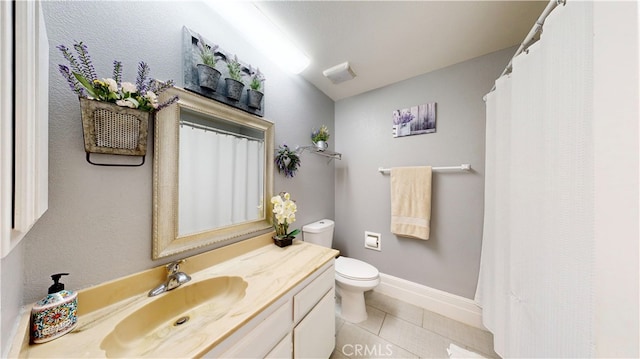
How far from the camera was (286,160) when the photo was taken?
149 cm

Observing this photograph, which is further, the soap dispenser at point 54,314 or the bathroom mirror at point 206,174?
the bathroom mirror at point 206,174

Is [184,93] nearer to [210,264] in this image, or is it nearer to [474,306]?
[210,264]

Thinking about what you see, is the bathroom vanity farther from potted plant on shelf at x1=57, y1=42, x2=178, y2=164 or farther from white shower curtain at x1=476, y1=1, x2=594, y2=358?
white shower curtain at x1=476, y1=1, x2=594, y2=358

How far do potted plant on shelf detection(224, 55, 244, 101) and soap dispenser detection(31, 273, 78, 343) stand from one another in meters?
0.99

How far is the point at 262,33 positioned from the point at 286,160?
87 cm

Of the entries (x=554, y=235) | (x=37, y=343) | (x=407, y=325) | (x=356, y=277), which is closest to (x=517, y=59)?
(x=554, y=235)

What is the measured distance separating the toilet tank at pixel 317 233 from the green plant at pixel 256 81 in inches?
46.1

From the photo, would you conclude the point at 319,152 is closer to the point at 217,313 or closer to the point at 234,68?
the point at 234,68

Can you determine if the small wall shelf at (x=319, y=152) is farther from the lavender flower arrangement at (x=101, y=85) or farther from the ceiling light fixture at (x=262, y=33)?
the lavender flower arrangement at (x=101, y=85)

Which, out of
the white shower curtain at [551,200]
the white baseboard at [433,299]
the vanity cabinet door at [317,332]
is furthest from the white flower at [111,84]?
the white baseboard at [433,299]

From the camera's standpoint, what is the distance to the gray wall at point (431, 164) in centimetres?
149

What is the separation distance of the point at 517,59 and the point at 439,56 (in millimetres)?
666

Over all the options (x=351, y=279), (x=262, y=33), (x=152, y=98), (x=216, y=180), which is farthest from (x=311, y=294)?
(x=262, y=33)

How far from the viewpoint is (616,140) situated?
50 centimetres
